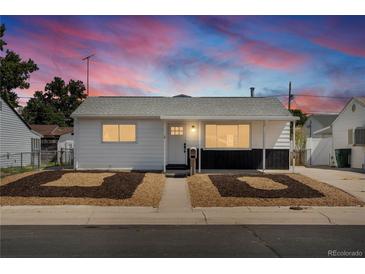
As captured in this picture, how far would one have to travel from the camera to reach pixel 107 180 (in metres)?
15.3

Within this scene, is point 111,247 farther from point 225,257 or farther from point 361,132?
point 361,132

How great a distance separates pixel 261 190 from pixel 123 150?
853 centimetres

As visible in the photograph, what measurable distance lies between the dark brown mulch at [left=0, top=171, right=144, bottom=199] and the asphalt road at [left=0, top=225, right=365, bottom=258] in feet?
11.9

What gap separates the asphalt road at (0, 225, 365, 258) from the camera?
6.34m

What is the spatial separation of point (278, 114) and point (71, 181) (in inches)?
407

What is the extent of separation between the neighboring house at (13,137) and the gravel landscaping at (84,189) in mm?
11895

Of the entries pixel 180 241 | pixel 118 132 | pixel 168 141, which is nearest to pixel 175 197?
pixel 180 241

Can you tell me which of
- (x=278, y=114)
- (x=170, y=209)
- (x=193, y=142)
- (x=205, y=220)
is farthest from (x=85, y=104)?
(x=205, y=220)

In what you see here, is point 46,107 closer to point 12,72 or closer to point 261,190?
point 12,72

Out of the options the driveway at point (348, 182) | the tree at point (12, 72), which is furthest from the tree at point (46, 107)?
the driveway at point (348, 182)

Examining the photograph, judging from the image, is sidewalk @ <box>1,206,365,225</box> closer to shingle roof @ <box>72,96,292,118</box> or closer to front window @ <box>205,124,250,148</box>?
front window @ <box>205,124,250,148</box>

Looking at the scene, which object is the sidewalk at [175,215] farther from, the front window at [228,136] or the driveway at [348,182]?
the front window at [228,136]

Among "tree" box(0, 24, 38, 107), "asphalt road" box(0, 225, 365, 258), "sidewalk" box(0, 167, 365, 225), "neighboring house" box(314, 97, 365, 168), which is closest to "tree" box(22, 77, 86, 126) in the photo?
"tree" box(0, 24, 38, 107)

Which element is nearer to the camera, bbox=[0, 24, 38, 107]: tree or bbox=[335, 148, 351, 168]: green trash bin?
bbox=[335, 148, 351, 168]: green trash bin
